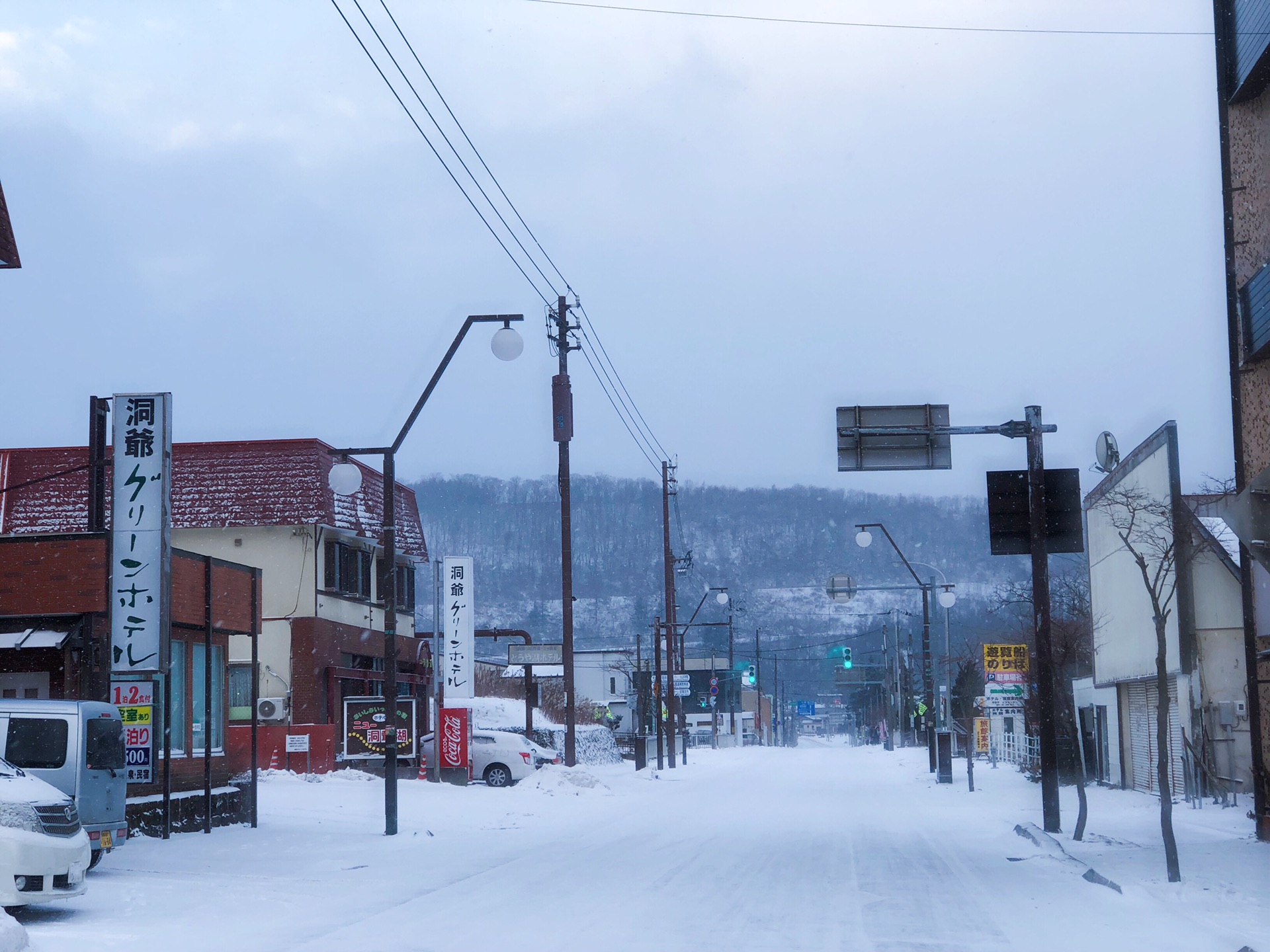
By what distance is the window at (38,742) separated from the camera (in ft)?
51.4

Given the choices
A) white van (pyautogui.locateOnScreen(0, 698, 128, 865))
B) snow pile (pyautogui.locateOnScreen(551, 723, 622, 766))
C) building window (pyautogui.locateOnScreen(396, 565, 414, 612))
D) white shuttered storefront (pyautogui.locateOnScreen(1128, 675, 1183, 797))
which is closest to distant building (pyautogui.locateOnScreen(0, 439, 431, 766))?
building window (pyautogui.locateOnScreen(396, 565, 414, 612))

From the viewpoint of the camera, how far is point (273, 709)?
124 ft

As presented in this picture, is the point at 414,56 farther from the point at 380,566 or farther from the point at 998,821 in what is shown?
the point at 380,566

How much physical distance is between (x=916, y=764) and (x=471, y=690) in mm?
24319

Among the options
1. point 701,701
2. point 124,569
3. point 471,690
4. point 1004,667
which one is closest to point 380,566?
point 471,690

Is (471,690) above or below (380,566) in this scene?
below

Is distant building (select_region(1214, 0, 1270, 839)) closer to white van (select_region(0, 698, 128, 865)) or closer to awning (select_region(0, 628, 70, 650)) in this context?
white van (select_region(0, 698, 128, 865))

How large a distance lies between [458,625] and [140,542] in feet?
65.4

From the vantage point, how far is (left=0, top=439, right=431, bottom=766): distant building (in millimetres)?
38875

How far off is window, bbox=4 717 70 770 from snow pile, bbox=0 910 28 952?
6089 mm

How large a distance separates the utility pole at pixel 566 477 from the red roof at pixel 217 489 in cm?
667

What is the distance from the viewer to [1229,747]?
26250mm

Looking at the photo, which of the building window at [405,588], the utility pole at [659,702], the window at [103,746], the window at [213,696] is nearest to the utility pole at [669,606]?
the utility pole at [659,702]

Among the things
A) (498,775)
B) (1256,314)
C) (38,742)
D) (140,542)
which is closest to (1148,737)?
(1256,314)
